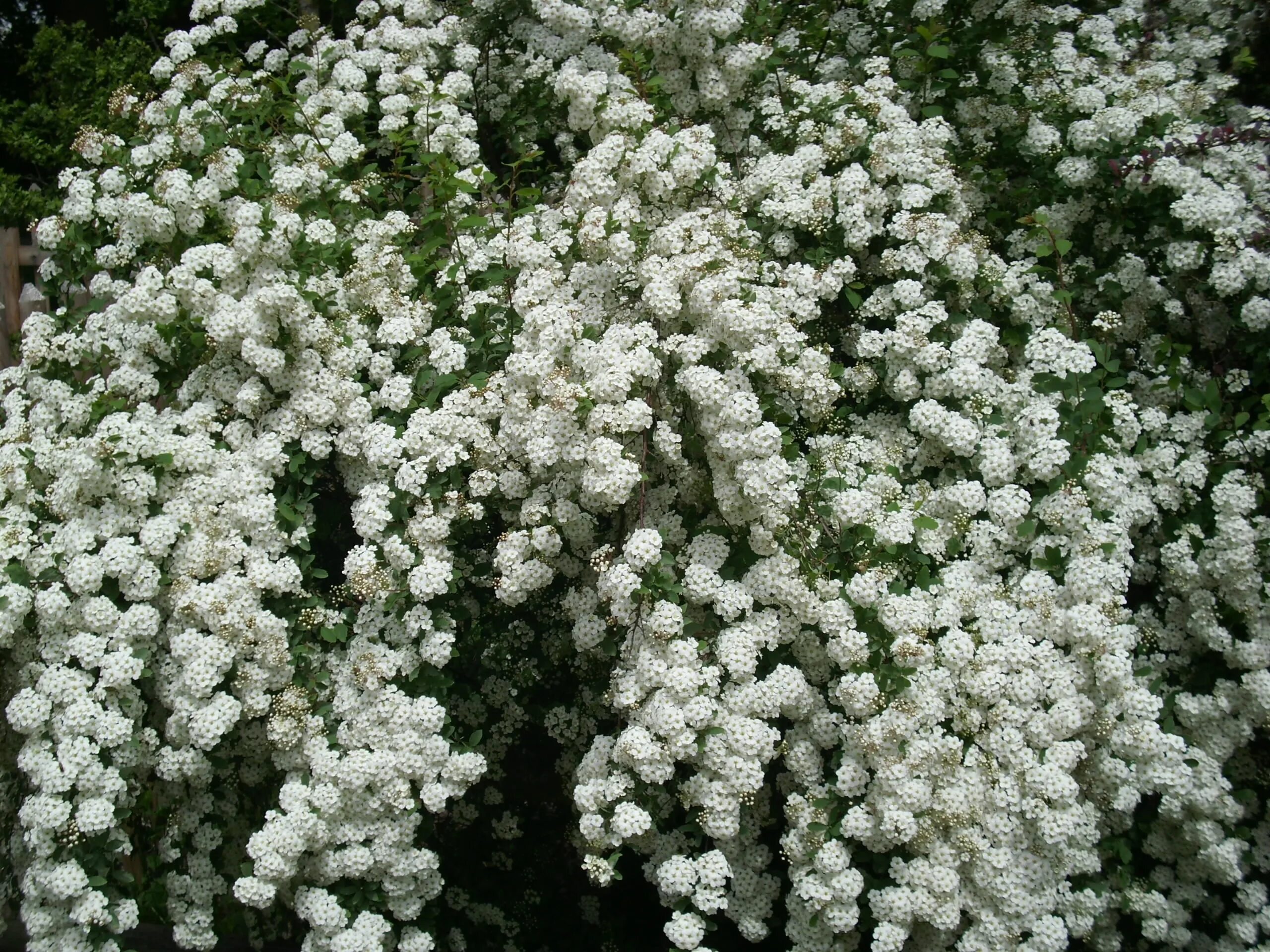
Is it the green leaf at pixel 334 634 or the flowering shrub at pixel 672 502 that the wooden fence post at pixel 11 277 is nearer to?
the flowering shrub at pixel 672 502

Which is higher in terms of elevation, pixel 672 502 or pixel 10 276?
pixel 672 502

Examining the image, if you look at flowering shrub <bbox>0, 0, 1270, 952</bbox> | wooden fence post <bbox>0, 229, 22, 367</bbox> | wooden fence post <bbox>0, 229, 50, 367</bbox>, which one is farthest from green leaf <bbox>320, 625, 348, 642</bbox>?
wooden fence post <bbox>0, 229, 22, 367</bbox>

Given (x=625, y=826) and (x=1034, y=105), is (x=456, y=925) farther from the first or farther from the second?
(x=1034, y=105)

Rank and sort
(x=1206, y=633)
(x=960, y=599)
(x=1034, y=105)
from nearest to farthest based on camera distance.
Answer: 1. (x=960, y=599)
2. (x=1206, y=633)
3. (x=1034, y=105)

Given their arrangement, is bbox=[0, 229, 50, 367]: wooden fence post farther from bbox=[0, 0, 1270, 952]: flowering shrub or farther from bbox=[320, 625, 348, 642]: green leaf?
bbox=[320, 625, 348, 642]: green leaf

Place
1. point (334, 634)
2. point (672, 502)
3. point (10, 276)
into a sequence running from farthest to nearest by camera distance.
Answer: point (10, 276) → point (672, 502) → point (334, 634)

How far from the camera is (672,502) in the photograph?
3779 millimetres

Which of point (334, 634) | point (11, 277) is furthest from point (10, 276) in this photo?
point (334, 634)

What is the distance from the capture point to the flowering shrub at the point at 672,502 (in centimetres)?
339

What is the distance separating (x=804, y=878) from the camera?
333 centimetres

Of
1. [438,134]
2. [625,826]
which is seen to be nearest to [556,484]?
[625,826]

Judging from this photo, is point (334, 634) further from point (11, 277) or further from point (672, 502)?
point (11, 277)

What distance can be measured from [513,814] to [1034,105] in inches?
156

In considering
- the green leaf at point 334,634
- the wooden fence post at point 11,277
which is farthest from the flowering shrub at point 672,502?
the wooden fence post at point 11,277
